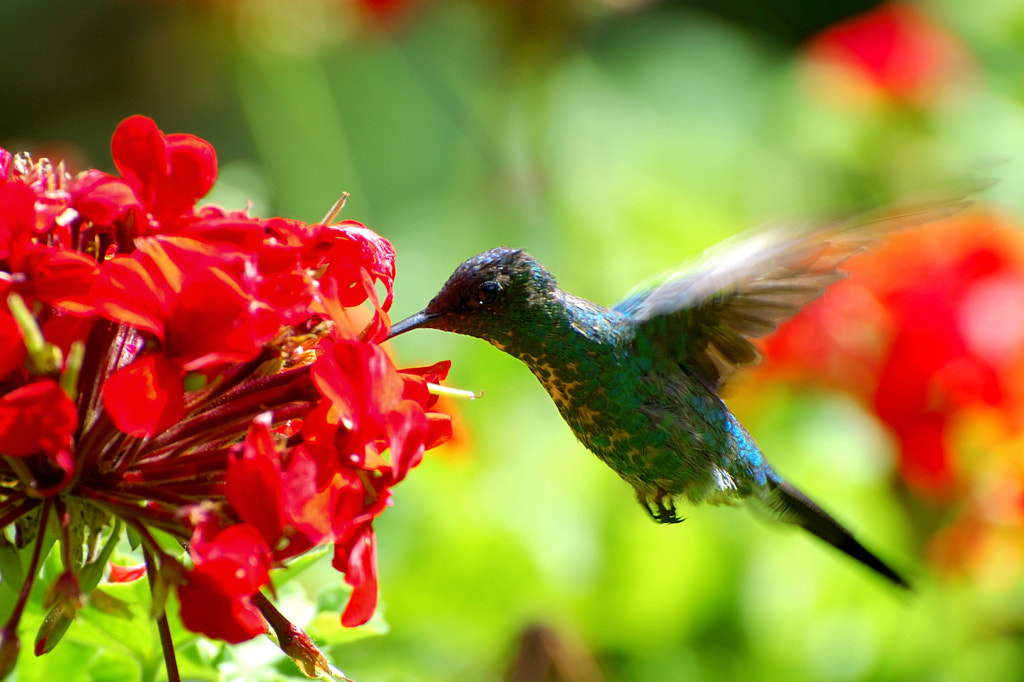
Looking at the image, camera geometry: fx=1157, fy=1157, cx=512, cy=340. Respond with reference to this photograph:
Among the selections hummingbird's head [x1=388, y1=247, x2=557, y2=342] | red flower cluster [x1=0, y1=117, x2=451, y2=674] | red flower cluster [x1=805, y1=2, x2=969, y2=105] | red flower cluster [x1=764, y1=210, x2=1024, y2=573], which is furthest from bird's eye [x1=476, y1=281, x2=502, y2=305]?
red flower cluster [x1=805, y1=2, x2=969, y2=105]

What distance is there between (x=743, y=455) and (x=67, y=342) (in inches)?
32.1

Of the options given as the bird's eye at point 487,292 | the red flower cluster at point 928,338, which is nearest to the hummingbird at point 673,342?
the bird's eye at point 487,292

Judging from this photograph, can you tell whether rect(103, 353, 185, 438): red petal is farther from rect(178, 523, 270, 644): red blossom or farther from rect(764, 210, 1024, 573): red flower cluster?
rect(764, 210, 1024, 573): red flower cluster

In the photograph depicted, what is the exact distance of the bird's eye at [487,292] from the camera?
43.1 inches

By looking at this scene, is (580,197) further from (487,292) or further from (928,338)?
(487,292)

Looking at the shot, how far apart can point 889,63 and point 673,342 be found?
1.99 metres

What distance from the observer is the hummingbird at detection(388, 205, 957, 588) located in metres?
1.10

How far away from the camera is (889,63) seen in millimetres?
2979

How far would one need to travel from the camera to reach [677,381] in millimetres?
1294

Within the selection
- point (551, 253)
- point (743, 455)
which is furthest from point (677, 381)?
point (551, 253)

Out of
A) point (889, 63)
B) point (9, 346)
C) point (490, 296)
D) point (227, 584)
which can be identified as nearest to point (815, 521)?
point (490, 296)

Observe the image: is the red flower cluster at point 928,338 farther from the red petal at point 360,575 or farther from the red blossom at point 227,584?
the red blossom at point 227,584

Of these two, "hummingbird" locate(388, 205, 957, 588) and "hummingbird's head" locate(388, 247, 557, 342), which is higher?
"hummingbird's head" locate(388, 247, 557, 342)

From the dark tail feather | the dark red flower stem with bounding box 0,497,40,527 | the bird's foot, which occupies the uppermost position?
the dark red flower stem with bounding box 0,497,40,527
